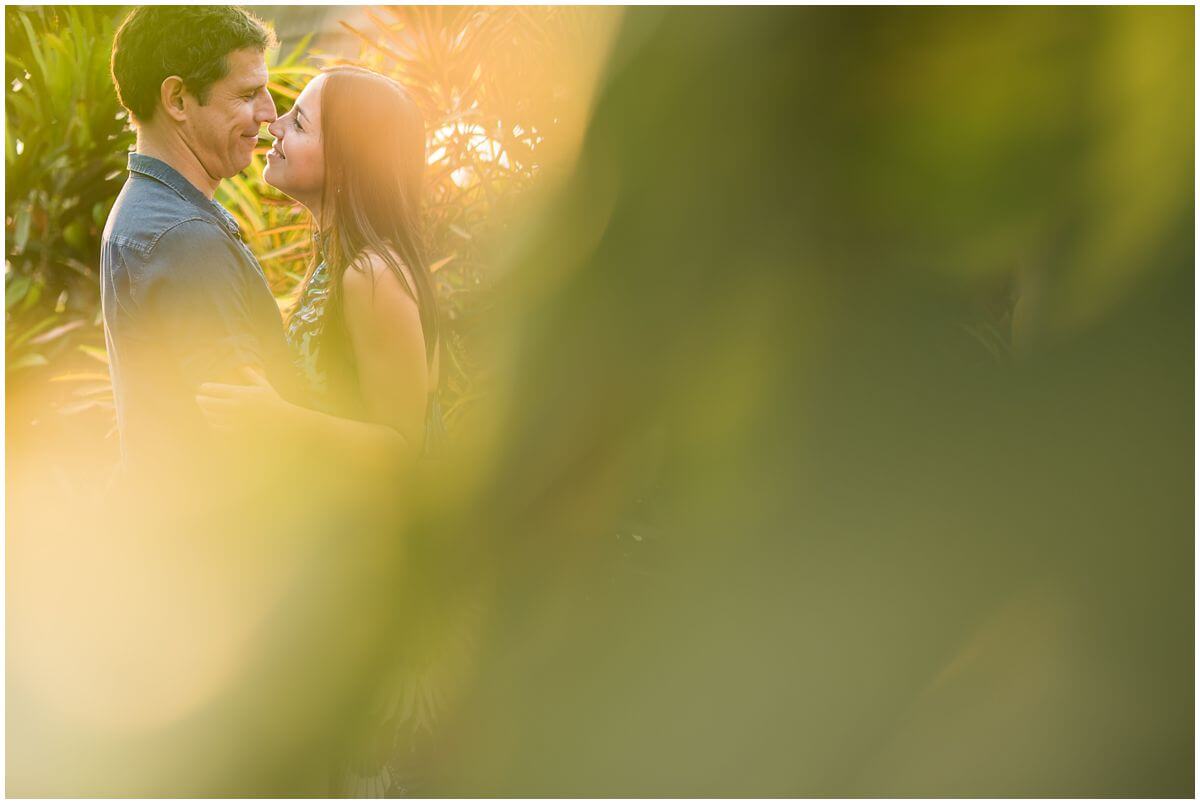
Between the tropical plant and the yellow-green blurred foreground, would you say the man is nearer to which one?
the yellow-green blurred foreground

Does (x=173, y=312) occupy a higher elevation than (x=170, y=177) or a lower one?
lower

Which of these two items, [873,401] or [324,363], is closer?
[873,401]

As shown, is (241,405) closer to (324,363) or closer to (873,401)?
(324,363)

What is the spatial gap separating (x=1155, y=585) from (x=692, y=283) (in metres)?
0.52

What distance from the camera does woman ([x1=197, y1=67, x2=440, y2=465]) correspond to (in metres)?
1.00

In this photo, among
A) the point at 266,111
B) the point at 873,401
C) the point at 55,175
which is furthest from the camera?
the point at 55,175

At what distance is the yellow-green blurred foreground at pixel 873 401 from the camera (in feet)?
2.79

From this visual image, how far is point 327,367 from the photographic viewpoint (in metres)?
1.01

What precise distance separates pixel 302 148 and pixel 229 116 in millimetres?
120

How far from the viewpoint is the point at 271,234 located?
1.58 m

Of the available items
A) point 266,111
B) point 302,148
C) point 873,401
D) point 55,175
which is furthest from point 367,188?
point 55,175

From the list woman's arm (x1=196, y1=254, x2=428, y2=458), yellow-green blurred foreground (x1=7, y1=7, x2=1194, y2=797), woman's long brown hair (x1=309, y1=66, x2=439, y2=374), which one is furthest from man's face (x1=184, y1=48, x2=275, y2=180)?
yellow-green blurred foreground (x1=7, y1=7, x2=1194, y2=797)

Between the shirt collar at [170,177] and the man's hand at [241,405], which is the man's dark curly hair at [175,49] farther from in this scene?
the man's hand at [241,405]

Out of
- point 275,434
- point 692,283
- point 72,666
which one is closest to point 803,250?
point 692,283
